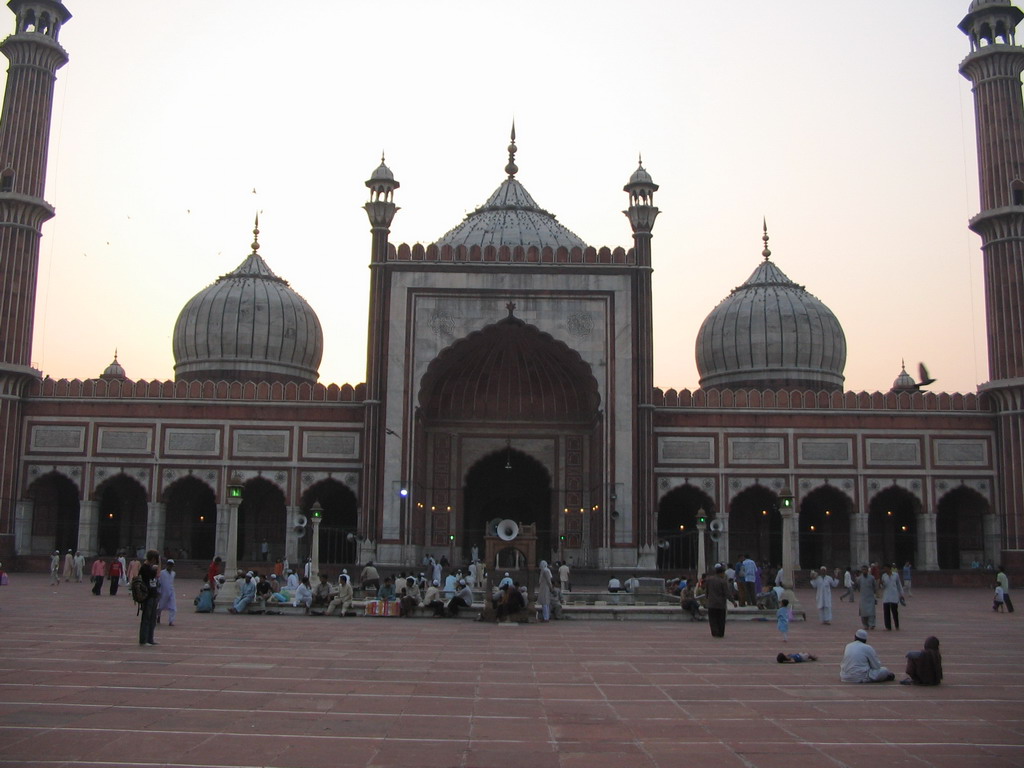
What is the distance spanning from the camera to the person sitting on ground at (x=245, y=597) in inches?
599

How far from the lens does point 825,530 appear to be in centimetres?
2977

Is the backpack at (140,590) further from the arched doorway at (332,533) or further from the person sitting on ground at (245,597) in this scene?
the arched doorway at (332,533)

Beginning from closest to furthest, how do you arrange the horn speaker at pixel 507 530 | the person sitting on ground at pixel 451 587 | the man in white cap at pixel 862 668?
1. the man in white cap at pixel 862 668
2. the person sitting on ground at pixel 451 587
3. the horn speaker at pixel 507 530

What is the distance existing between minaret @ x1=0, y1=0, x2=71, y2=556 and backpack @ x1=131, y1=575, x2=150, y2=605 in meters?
18.9

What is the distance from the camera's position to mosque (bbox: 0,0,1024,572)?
26.5 metres

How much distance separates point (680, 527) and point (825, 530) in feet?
15.3

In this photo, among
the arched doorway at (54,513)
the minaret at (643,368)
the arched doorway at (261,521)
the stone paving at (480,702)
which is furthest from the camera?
the arched doorway at (261,521)

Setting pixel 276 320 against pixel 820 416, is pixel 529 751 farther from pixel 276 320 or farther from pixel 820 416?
pixel 276 320

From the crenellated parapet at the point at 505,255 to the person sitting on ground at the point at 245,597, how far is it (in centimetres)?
1304

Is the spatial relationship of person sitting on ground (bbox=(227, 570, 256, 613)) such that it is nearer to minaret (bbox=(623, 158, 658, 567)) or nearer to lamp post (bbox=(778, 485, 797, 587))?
lamp post (bbox=(778, 485, 797, 587))

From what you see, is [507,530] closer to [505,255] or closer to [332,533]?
[505,255]

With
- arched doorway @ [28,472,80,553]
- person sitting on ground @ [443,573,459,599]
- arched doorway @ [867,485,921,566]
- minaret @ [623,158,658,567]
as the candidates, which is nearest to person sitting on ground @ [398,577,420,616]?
person sitting on ground @ [443,573,459,599]

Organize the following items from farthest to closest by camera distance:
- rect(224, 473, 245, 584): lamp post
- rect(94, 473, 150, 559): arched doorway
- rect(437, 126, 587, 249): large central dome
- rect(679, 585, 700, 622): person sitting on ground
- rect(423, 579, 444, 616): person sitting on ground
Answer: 1. rect(437, 126, 587, 249): large central dome
2. rect(94, 473, 150, 559): arched doorway
3. rect(224, 473, 245, 584): lamp post
4. rect(423, 579, 444, 616): person sitting on ground
5. rect(679, 585, 700, 622): person sitting on ground

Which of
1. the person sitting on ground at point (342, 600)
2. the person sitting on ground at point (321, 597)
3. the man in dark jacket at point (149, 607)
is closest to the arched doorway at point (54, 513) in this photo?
the person sitting on ground at point (321, 597)
